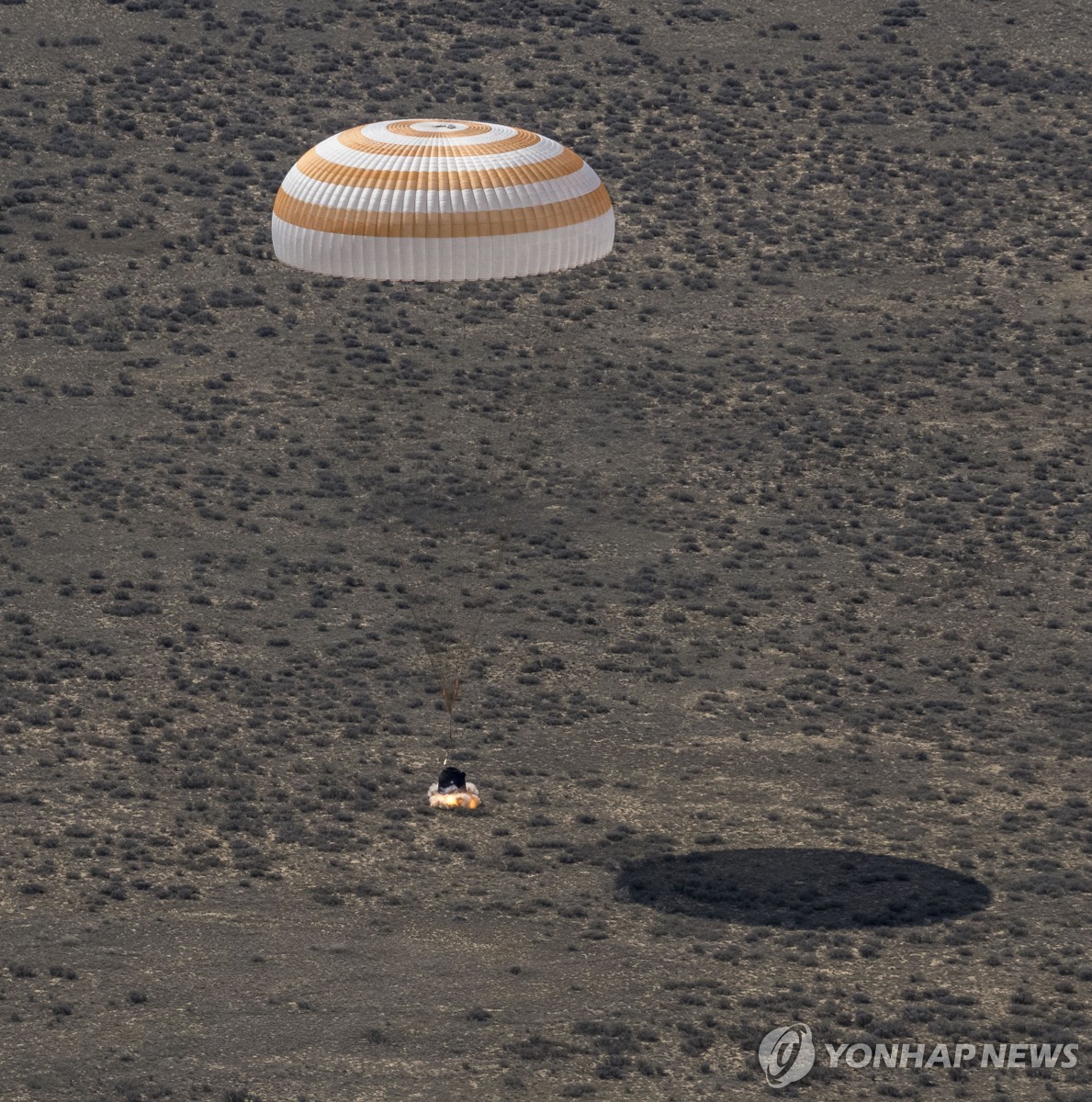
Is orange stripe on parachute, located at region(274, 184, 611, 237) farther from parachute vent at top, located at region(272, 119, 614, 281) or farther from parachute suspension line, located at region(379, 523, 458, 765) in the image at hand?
parachute suspension line, located at region(379, 523, 458, 765)

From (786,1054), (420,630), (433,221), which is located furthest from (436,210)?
(786,1054)

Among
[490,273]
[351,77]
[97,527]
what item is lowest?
[97,527]

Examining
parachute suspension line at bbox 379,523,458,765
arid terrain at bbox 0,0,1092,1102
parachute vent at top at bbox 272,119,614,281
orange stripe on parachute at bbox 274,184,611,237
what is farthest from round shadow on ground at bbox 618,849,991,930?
orange stripe on parachute at bbox 274,184,611,237

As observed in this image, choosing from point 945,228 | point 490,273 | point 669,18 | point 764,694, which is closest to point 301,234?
point 490,273

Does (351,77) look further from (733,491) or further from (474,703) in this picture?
(474,703)

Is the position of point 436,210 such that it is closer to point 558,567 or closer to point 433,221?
point 433,221

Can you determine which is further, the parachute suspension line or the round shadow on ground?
the parachute suspension line
